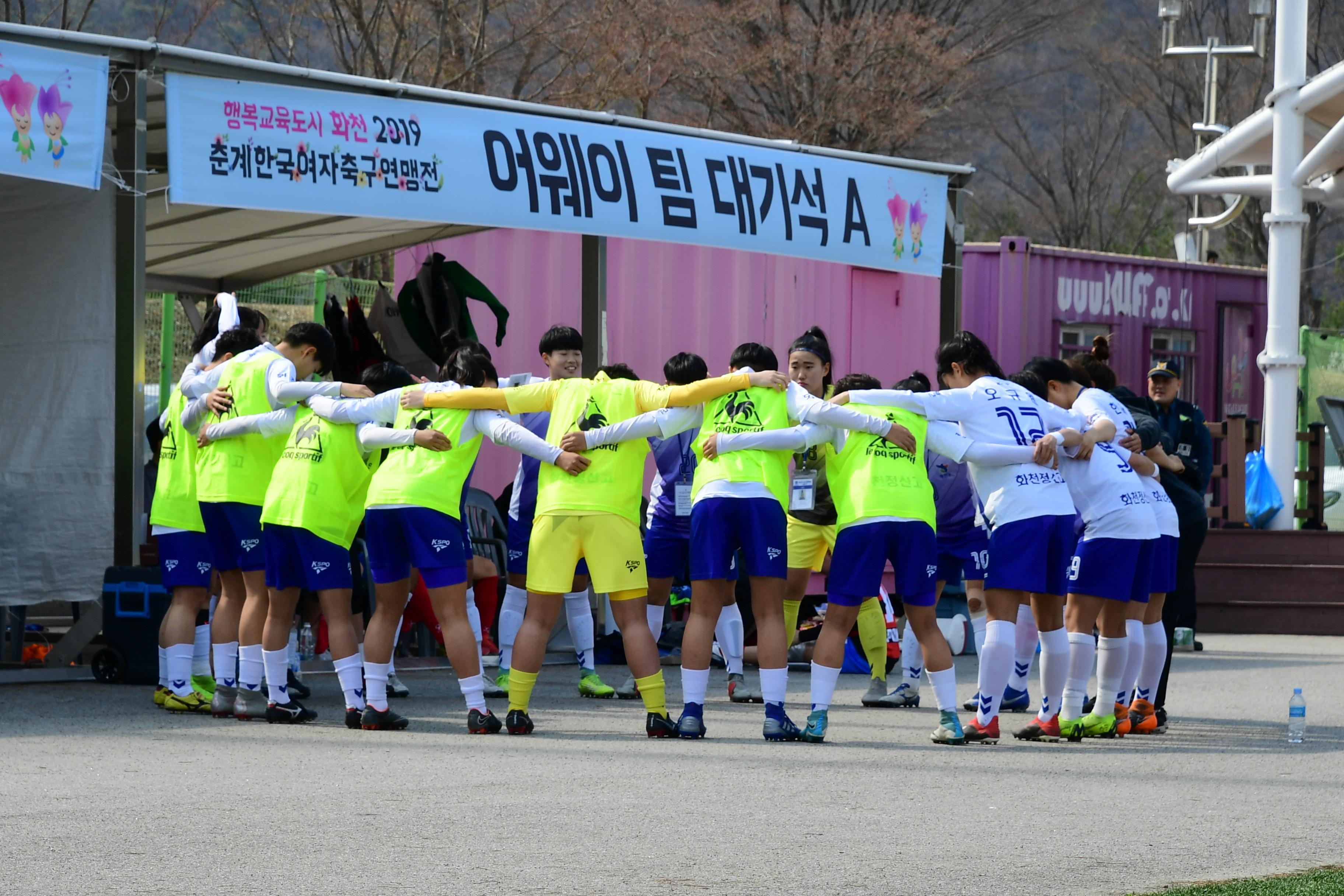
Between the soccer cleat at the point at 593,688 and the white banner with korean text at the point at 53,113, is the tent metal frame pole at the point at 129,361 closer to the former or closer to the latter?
the white banner with korean text at the point at 53,113

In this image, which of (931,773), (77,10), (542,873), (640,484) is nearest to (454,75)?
(77,10)

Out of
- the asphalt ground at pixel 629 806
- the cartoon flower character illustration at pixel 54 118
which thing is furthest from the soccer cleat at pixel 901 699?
the cartoon flower character illustration at pixel 54 118

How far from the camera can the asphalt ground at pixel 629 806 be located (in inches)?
203

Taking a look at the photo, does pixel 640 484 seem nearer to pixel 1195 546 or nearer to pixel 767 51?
pixel 1195 546

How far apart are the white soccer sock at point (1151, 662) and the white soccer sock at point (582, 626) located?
120 inches

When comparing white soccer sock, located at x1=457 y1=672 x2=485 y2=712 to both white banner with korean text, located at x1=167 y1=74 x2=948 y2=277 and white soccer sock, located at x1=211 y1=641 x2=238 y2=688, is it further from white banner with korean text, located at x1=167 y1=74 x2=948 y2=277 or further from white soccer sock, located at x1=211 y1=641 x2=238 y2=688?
white banner with korean text, located at x1=167 y1=74 x2=948 y2=277

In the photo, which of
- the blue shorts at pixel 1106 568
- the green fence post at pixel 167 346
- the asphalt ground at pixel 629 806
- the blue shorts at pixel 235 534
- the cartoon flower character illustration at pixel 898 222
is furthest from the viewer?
the green fence post at pixel 167 346

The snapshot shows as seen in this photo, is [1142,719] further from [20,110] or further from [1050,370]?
[20,110]

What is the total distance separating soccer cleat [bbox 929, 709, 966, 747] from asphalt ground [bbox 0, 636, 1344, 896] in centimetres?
13

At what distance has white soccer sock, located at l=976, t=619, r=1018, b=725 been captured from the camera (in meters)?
8.12

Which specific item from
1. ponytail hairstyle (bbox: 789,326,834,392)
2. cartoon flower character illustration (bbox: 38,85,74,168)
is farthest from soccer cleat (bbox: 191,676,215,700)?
ponytail hairstyle (bbox: 789,326,834,392)

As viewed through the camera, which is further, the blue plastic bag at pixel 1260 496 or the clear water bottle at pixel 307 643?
the blue plastic bag at pixel 1260 496

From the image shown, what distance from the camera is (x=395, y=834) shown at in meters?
5.71

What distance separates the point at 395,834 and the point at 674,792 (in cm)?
130
